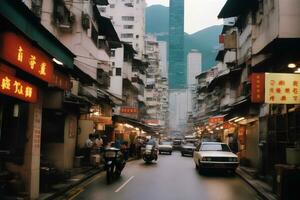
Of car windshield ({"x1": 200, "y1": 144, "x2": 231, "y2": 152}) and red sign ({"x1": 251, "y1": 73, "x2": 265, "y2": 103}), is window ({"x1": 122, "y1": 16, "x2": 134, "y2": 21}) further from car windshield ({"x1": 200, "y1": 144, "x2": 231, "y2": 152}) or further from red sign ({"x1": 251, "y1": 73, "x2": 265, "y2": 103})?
red sign ({"x1": 251, "y1": 73, "x2": 265, "y2": 103})

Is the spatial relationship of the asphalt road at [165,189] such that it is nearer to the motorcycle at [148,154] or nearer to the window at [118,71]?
the motorcycle at [148,154]

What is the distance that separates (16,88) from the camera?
10.5m

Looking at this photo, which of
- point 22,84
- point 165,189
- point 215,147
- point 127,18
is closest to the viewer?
point 22,84

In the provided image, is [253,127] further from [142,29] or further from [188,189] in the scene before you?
[142,29]

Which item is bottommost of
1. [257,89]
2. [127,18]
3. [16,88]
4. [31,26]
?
[16,88]

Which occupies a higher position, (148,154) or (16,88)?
(16,88)

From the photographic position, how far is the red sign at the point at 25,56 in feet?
31.4

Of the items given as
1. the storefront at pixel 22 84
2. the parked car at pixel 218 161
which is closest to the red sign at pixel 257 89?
the parked car at pixel 218 161

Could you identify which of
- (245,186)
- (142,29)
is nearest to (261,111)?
(245,186)

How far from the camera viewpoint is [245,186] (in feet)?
61.3

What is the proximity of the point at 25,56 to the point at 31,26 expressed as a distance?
3.63ft

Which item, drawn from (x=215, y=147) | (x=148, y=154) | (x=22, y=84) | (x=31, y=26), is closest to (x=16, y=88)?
(x=22, y=84)

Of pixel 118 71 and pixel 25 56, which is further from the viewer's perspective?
pixel 118 71

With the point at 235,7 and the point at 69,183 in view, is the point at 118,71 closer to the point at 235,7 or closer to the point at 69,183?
the point at 235,7
